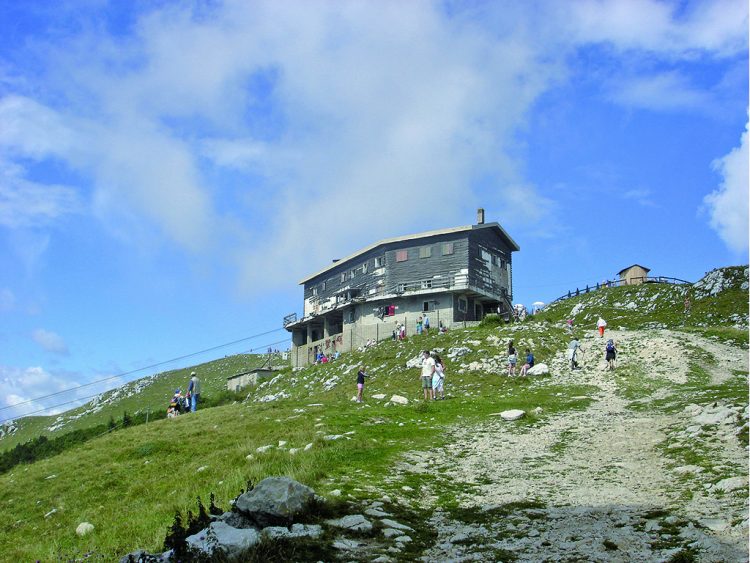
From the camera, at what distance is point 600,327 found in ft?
134

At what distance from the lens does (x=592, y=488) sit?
11766mm

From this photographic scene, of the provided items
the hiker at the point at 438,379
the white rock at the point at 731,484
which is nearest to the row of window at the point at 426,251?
the hiker at the point at 438,379

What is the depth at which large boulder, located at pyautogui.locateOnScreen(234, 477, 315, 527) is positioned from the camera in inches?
365

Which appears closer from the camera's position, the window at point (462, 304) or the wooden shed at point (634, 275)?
the window at point (462, 304)

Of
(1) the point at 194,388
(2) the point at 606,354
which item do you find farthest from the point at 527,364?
(1) the point at 194,388

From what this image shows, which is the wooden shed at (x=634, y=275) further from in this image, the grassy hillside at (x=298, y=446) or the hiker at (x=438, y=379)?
the hiker at (x=438, y=379)

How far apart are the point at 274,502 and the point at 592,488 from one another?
598 centimetres

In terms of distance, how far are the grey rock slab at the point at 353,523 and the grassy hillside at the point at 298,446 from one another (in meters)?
1.47

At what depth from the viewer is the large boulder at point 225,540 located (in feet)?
25.9

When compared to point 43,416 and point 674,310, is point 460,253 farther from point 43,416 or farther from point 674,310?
point 43,416

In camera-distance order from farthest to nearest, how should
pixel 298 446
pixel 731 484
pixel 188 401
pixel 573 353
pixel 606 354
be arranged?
pixel 188 401 → pixel 573 353 → pixel 606 354 → pixel 298 446 → pixel 731 484

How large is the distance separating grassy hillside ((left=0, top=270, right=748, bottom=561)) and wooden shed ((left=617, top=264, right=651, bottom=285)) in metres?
49.8

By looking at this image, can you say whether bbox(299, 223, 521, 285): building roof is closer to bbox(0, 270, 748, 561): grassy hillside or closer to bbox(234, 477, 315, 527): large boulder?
bbox(0, 270, 748, 561): grassy hillside

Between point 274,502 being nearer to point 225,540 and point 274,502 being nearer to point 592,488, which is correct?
point 225,540
